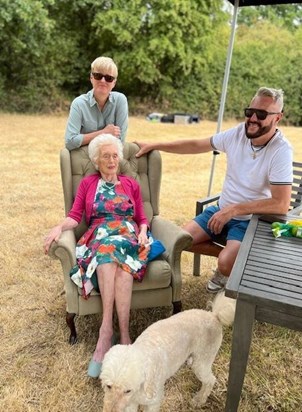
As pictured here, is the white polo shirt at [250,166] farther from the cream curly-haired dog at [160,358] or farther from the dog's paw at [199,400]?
the dog's paw at [199,400]

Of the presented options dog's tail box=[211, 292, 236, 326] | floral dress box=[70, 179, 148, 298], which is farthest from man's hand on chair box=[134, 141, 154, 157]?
dog's tail box=[211, 292, 236, 326]

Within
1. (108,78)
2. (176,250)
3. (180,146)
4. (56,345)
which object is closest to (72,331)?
(56,345)

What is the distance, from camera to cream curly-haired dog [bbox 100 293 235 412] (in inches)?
55.9

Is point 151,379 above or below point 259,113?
below

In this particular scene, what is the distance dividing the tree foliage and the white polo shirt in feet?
28.8

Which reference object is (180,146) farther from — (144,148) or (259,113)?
(259,113)

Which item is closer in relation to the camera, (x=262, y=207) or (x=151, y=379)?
(x=151, y=379)

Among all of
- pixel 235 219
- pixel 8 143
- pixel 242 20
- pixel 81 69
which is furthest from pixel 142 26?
pixel 235 219

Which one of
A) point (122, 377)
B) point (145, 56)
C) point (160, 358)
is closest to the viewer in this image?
point (122, 377)

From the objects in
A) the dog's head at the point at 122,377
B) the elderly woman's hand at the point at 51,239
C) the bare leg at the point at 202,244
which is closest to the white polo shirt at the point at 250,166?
the bare leg at the point at 202,244

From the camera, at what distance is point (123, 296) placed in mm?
2154

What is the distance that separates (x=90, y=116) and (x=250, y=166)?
1184mm

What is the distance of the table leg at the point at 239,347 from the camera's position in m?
1.55

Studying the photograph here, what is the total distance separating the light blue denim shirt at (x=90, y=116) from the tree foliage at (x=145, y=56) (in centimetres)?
813
